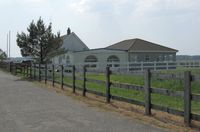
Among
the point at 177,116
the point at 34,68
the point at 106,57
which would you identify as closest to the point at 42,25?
the point at 34,68

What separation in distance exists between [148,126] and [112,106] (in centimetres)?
353

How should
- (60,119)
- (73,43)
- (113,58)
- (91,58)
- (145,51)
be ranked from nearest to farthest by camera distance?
(60,119) < (91,58) < (113,58) < (145,51) < (73,43)

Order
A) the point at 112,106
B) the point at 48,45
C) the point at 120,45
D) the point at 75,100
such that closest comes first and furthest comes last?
1. the point at 112,106
2. the point at 75,100
3. the point at 48,45
4. the point at 120,45

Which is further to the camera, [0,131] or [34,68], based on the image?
[34,68]

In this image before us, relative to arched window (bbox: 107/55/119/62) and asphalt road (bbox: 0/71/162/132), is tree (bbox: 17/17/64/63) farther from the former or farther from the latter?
asphalt road (bbox: 0/71/162/132)

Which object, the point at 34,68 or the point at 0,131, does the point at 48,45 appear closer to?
the point at 34,68

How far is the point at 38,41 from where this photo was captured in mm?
36312

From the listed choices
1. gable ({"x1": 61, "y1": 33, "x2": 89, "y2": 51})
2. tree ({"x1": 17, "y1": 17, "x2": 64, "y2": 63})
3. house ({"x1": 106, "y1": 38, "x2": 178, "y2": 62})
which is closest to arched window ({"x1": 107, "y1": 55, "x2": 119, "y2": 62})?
house ({"x1": 106, "y1": 38, "x2": 178, "y2": 62})

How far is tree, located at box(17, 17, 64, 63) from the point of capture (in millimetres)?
36062

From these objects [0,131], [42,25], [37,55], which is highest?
[42,25]

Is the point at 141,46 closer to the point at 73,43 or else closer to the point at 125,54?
the point at 125,54

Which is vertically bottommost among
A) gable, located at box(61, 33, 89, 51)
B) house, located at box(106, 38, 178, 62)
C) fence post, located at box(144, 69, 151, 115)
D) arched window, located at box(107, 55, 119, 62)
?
fence post, located at box(144, 69, 151, 115)

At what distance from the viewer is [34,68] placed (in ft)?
96.0

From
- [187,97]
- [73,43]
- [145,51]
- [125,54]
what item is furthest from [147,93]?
[73,43]
